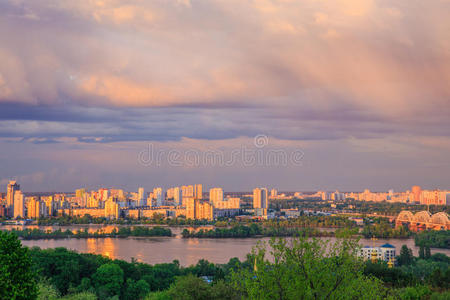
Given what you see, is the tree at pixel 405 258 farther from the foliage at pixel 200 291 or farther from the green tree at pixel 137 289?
the foliage at pixel 200 291

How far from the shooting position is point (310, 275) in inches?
90.5

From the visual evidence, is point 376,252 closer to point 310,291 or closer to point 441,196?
point 310,291

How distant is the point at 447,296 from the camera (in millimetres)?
3928

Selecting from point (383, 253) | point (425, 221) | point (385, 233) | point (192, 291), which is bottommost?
point (385, 233)

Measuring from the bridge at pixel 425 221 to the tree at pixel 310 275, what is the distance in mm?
16881

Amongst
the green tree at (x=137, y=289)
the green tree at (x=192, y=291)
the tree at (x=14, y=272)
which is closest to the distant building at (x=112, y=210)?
the green tree at (x=137, y=289)

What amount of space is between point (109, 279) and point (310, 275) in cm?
397

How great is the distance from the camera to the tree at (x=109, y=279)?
18.2 feet

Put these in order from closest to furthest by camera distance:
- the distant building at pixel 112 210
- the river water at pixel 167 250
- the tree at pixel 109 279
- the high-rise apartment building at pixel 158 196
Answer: the tree at pixel 109 279, the river water at pixel 167 250, the distant building at pixel 112 210, the high-rise apartment building at pixel 158 196

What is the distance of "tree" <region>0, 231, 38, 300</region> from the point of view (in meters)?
2.35

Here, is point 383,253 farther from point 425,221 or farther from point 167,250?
point 425,221

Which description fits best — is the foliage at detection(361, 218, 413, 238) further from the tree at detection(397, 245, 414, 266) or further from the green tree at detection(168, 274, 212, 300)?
the green tree at detection(168, 274, 212, 300)

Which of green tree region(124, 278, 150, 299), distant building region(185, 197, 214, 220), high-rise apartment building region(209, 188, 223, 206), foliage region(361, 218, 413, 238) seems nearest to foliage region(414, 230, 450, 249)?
foliage region(361, 218, 413, 238)

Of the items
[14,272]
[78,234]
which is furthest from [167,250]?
[14,272]
